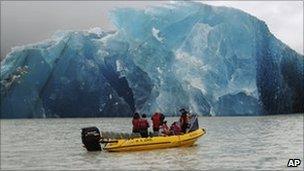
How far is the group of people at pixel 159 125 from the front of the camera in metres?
24.3

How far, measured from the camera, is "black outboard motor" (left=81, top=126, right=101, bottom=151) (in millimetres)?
23625

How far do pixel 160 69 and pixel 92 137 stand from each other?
7087 cm

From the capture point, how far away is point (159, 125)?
24.7m

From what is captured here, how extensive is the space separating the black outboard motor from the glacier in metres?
64.1

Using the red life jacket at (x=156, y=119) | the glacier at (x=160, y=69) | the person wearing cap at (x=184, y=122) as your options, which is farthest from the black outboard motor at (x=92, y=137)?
the glacier at (x=160, y=69)

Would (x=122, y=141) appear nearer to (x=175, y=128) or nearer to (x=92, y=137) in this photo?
(x=92, y=137)

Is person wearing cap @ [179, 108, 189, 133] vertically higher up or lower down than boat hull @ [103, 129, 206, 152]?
higher up

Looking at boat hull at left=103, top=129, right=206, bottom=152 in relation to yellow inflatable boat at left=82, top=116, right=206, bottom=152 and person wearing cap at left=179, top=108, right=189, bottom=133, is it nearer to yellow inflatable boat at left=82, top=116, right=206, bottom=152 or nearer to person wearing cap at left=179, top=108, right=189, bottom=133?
yellow inflatable boat at left=82, top=116, right=206, bottom=152

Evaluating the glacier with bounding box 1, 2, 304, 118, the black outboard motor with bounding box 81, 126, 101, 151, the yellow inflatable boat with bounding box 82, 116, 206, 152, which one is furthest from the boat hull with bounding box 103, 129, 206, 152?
the glacier with bounding box 1, 2, 304, 118

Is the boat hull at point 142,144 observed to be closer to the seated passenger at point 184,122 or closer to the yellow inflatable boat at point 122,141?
the yellow inflatable boat at point 122,141

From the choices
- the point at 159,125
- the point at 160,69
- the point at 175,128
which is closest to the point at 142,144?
the point at 159,125

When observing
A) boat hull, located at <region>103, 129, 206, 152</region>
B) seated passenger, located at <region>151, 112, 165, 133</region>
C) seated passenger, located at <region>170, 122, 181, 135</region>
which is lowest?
boat hull, located at <region>103, 129, 206, 152</region>

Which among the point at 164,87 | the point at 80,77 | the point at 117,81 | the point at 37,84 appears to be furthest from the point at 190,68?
the point at 37,84

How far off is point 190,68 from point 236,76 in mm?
7159
